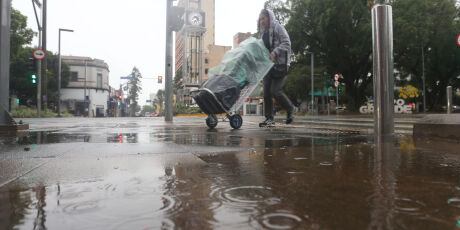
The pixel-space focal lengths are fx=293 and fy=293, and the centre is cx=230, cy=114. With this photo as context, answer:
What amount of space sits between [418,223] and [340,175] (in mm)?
769

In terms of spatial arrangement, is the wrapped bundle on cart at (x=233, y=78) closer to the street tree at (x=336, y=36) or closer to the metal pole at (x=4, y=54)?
the metal pole at (x=4, y=54)

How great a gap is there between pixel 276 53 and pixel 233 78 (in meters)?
1.07

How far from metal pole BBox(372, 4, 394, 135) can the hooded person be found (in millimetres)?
1935

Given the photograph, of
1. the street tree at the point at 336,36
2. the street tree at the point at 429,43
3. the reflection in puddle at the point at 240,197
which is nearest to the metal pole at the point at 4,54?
the reflection in puddle at the point at 240,197

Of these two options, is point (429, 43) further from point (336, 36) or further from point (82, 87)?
point (82, 87)

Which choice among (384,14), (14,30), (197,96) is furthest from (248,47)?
(14,30)

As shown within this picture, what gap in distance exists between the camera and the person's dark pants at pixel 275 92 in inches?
251

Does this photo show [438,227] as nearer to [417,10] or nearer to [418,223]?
[418,223]

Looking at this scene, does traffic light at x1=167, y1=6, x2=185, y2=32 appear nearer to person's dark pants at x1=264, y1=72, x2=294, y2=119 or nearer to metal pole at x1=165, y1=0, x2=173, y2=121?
metal pole at x1=165, y1=0, x2=173, y2=121

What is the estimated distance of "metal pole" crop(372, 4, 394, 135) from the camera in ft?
15.2

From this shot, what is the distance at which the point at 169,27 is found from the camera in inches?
463

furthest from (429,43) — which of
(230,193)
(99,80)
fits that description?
(99,80)

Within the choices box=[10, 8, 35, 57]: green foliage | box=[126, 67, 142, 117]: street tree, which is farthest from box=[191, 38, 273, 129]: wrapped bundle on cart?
box=[126, 67, 142, 117]: street tree

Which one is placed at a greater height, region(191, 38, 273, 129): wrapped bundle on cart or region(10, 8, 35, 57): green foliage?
region(10, 8, 35, 57): green foliage
